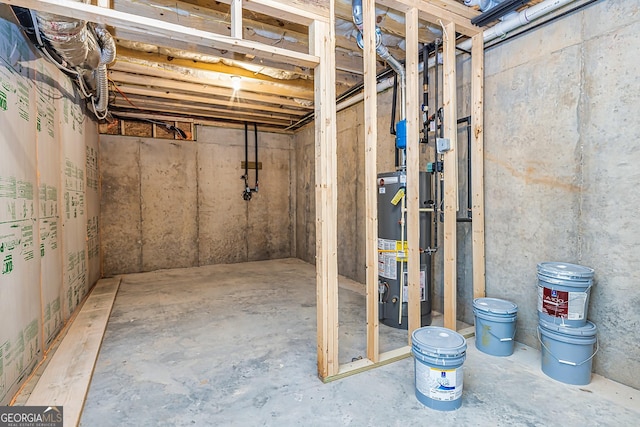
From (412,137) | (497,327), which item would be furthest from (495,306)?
(412,137)

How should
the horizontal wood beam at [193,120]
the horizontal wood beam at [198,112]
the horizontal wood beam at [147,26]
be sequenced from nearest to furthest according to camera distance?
the horizontal wood beam at [147,26] → the horizontal wood beam at [198,112] → the horizontal wood beam at [193,120]

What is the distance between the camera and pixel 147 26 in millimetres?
1590

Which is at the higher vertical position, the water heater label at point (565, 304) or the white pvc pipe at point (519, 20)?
the white pvc pipe at point (519, 20)

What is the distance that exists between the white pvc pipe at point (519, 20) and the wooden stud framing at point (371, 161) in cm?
110

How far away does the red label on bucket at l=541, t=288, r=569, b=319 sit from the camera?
203 cm

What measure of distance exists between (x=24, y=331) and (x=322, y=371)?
6.47 ft

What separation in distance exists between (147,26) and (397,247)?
232 centimetres

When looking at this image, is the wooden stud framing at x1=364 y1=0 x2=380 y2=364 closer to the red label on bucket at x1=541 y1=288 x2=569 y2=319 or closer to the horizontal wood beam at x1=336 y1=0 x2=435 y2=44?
the horizontal wood beam at x1=336 y1=0 x2=435 y2=44

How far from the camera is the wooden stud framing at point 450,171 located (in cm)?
257

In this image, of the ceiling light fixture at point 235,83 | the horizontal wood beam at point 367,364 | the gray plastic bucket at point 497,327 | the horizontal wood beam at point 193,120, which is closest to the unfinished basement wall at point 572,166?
the gray plastic bucket at point 497,327

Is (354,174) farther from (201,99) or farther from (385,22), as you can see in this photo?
(201,99)

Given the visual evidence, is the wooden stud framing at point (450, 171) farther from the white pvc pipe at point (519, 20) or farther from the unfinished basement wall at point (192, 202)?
the unfinished basement wall at point (192, 202)

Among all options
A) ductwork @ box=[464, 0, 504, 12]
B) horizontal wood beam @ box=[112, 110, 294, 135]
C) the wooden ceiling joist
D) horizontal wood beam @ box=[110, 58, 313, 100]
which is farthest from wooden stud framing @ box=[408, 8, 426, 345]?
horizontal wood beam @ box=[112, 110, 294, 135]

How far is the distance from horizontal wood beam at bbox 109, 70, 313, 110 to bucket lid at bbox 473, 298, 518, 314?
362cm
